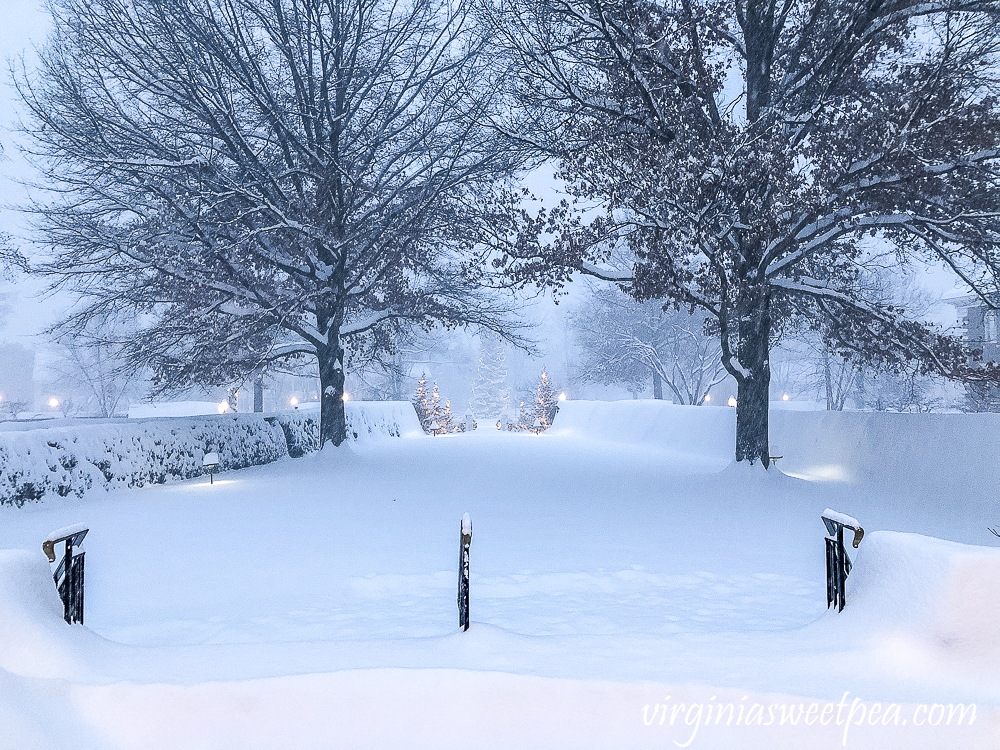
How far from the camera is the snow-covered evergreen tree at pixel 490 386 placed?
8538 cm

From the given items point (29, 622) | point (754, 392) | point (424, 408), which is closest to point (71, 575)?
point (29, 622)

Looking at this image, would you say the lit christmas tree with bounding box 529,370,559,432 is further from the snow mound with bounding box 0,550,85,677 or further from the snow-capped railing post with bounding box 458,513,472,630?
the snow mound with bounding box 0,550,85,677

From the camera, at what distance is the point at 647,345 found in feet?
144

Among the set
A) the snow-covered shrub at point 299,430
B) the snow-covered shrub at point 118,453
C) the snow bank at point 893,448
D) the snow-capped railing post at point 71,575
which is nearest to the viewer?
the snow-capped railing post at point 71,575

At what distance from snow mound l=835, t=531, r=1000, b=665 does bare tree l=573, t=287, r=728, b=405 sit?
129ft

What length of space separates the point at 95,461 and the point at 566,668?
41.9 ft

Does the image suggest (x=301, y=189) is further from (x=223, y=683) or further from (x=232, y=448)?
(x=223, y=683)

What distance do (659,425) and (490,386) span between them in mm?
57059

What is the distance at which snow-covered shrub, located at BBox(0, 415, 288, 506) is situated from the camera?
12.0 metres

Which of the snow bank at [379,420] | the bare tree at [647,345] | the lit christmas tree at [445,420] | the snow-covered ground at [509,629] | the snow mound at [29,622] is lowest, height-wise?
the lit christmas tree at [445,420]

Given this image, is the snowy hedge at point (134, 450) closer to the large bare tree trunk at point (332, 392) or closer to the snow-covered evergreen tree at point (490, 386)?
the large bare tree trunk at point (332, 392)

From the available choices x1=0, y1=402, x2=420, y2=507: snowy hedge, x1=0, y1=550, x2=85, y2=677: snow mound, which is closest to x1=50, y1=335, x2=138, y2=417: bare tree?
x1=0, y1=402, x2=420, y2=507: snowy hedge

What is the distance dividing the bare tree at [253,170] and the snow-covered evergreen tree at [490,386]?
64.0 meters

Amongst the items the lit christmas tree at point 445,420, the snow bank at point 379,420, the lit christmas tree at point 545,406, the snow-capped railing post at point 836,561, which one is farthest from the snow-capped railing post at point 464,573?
the lit christmas tree at point 545,406
